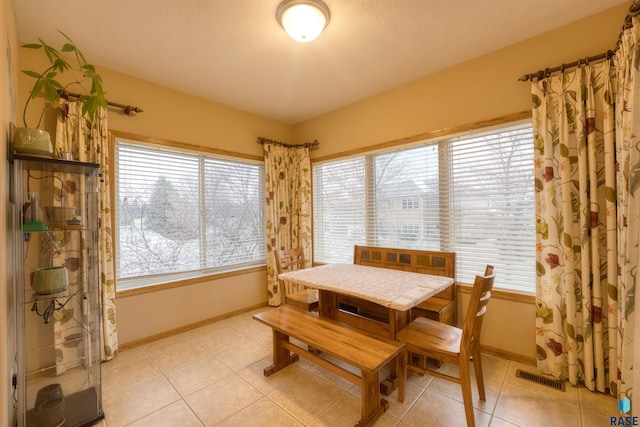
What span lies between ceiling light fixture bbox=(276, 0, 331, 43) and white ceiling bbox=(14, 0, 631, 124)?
0.06 m

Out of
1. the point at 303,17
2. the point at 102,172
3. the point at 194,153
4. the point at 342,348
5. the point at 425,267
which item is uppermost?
the point at 303,17

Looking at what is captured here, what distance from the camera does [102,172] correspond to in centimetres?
235

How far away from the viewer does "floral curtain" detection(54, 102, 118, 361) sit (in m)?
2.22

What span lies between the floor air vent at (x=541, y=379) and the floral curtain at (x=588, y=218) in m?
0.06

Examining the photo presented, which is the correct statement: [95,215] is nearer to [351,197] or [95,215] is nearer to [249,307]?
[249,307]

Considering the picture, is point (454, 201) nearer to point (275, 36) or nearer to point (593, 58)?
point (593, 58)

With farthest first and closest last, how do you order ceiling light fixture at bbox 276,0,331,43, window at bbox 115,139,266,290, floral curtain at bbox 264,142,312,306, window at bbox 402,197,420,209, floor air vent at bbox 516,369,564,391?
1. floral curtain at bbox 264,142,312,306
2. window at bbox 402,197,420,209
3. window at bbox 115,139,266,290
4. floor air vent at bbox 516,369,564,391
5. ceiling light fixture at bbox 276,0,331,43

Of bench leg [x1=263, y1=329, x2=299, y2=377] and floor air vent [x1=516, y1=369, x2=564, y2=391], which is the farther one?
bench leg [x1=263, y1=329, x2=299, y2=377]

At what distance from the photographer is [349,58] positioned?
2424mm

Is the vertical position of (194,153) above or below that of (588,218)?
above

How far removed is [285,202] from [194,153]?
133 cm

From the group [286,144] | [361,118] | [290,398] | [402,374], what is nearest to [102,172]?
[286,144]

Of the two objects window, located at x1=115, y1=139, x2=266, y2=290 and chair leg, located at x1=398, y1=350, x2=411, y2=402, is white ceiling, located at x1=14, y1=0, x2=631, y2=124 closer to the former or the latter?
window, located at x1=115, y1=139, x2=266, y2=290

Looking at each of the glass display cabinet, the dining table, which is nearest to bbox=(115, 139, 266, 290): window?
the glass display cabinet
